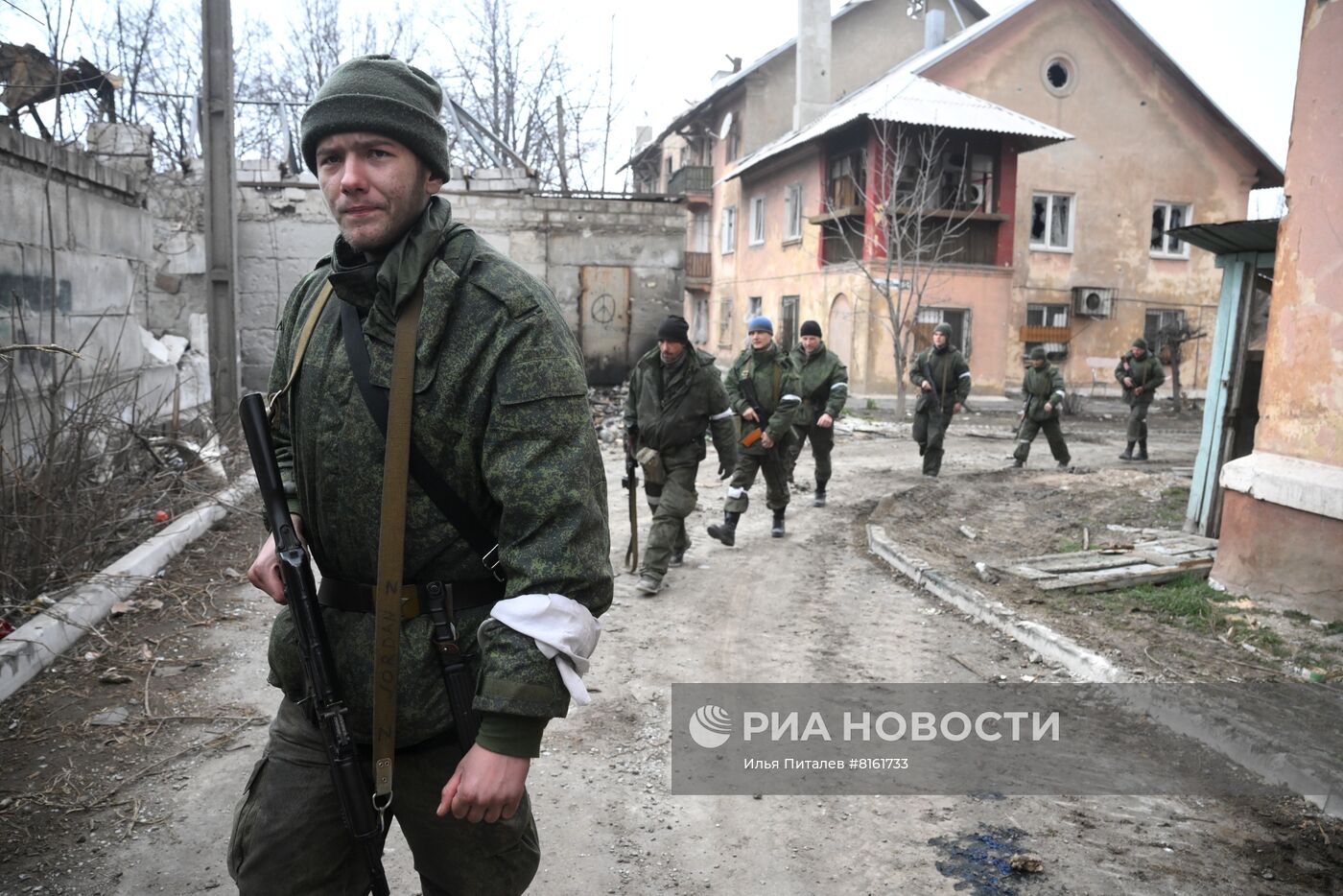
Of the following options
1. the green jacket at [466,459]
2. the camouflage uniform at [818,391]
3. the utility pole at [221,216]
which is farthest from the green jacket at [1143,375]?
the green jacket at [466,459]

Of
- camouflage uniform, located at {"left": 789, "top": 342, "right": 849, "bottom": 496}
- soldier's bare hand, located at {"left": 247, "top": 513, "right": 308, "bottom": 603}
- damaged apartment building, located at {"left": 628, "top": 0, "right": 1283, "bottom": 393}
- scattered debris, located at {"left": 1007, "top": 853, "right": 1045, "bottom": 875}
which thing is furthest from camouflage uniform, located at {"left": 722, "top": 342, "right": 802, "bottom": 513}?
damaged apartment building, located at {"left": 628, "top": 0, "right": 1283, "bottom": 393}

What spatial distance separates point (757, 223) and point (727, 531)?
22.0m

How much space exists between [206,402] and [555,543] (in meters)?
10.3

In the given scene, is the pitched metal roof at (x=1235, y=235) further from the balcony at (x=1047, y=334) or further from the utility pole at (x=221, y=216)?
the balcony at (x=1047, y=334)

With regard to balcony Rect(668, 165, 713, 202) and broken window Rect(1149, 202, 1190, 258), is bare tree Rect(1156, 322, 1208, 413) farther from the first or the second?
balcony Rect(668, 165, 713, 202)

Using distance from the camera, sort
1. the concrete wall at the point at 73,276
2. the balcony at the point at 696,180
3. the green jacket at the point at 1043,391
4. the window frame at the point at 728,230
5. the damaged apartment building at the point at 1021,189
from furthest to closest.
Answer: the balcony at the point at 696,180 < the window frame at the point at 728,230 < the damaged apartment building at the point at 1021,189 < the green jacket at the point at 1043,391 < the concrete wall at the point at 73,276

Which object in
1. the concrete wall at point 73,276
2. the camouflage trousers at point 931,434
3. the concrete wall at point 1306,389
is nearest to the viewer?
the concrete wall at point 1306,389

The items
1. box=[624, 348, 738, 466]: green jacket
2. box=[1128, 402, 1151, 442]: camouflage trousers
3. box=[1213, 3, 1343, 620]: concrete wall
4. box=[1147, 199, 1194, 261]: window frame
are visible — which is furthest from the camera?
box=[1147, 199, 1194, 261]: window frame

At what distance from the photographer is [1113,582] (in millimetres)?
6523

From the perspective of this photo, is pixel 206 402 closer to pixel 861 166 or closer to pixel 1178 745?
pixel 1178 745

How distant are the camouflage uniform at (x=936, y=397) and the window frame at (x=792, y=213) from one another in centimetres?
1420

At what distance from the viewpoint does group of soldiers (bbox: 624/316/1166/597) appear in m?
6.88

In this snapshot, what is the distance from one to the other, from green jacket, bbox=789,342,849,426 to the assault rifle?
7.62 metres

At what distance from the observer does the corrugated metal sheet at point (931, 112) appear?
820 inches
